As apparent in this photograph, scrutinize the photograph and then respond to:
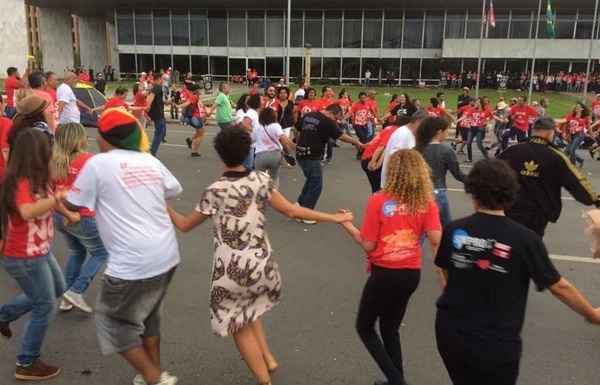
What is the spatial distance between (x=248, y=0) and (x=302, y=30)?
499cm

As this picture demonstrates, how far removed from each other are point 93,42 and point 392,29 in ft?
101

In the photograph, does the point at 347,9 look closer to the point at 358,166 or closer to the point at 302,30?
the point at 302,30

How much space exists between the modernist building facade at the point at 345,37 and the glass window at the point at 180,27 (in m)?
0.08

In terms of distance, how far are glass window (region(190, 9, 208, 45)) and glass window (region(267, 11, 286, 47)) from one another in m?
5.46

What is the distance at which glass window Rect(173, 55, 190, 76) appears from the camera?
46719 millimetres

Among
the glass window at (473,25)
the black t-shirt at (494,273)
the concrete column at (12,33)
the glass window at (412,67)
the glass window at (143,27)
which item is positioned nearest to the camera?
the black t-shirt at (494,273)

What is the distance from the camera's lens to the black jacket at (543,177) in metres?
4.52

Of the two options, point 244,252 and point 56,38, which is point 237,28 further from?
point 244,252

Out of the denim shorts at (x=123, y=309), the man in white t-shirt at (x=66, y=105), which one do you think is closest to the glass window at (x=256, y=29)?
the man in white t-shirt at (x=66, y=105)

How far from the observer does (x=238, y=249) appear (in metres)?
3.22

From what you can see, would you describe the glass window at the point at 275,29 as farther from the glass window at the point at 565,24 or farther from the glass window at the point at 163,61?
the glass window at the point at 565,24

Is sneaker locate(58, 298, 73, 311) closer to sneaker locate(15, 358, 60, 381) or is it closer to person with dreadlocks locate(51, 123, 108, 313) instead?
person with dreadlocks locate(51, 123, 108, 313)

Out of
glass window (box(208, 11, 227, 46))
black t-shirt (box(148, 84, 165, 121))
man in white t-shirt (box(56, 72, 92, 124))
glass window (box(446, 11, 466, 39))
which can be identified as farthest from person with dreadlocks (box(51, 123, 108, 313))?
glass window (box(208, 11, 227, 46))

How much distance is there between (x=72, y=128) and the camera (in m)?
4.47
